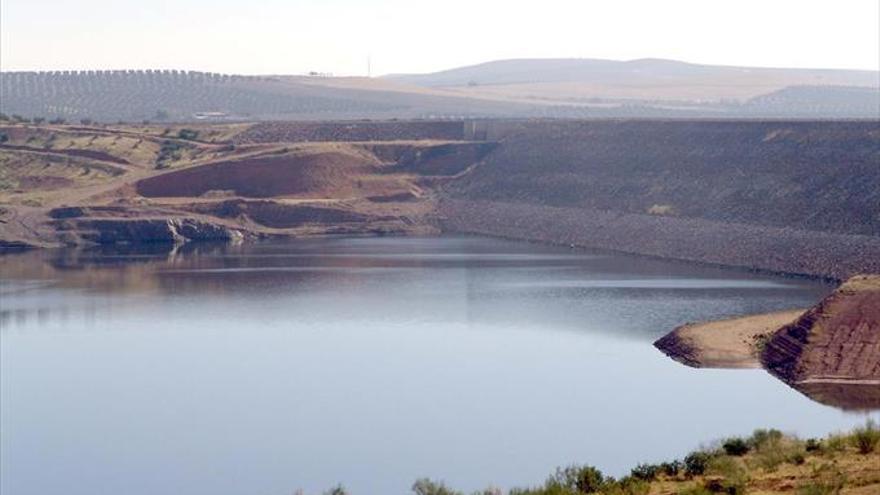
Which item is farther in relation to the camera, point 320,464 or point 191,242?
point 191,242

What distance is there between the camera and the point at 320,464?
30125mm

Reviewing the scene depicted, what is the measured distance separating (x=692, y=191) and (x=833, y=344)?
108 feet

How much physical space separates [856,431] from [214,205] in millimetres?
56552

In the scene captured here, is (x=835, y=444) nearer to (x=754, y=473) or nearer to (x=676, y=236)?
(x=754, y=473)

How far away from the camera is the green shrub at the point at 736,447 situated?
26.1m

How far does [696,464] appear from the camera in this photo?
2441 centimetres

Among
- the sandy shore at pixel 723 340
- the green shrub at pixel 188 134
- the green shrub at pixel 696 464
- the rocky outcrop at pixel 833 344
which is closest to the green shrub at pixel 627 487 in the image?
the green shrub at pixel 696 464

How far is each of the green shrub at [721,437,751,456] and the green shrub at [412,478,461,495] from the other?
424cm

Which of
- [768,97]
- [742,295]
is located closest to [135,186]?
[742,295]

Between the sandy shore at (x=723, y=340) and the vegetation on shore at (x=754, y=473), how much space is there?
46.8 feet

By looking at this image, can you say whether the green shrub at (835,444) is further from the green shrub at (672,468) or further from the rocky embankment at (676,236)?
the rocky embankment at (676,236)

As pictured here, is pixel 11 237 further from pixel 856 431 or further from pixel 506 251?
pixel 856 431

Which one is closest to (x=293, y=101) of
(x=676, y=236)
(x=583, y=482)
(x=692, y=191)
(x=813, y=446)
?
(x=692, y=191)

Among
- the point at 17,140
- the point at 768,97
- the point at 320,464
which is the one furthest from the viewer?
the point at 768,97
